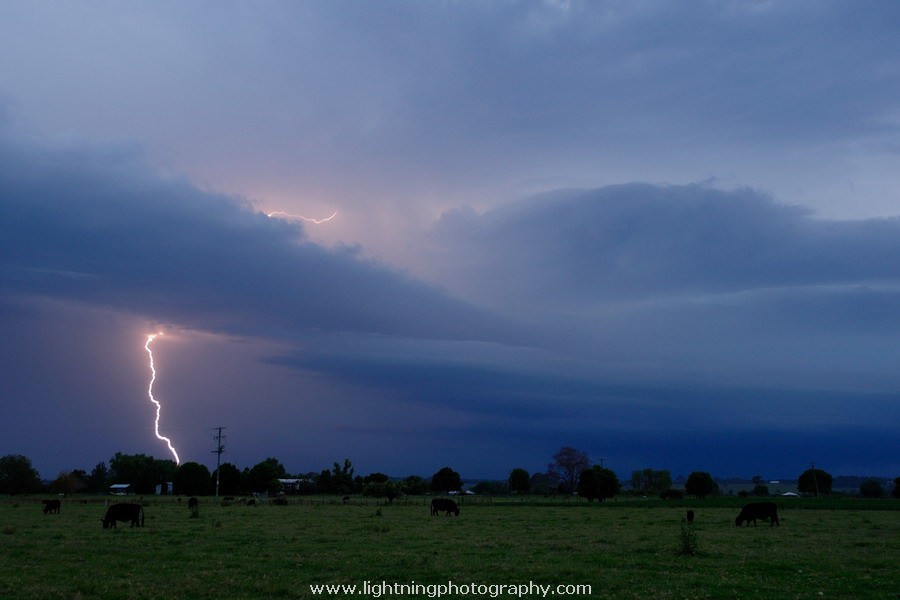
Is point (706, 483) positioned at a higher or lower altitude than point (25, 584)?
lower

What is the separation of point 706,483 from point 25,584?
421 ft

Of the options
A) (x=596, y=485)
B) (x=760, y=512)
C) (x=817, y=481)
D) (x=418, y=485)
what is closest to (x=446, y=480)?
(x=418, y=485)

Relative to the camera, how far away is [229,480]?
14100cm

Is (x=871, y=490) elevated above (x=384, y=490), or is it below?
below

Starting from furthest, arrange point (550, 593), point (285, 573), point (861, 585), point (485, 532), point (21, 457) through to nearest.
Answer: point (21, 457) < point (485, 532) < point (285, 573) < point (861, 585) < point (550, 593)

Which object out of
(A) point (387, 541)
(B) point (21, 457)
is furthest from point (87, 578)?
(B) point (21, 457)

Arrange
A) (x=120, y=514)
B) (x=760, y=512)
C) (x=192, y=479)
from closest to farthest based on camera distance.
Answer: (x=120, y=514) < (x=760, y=512) < (x=192, y=479)

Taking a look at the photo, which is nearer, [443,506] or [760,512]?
[760,512]

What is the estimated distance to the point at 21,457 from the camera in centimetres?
14350

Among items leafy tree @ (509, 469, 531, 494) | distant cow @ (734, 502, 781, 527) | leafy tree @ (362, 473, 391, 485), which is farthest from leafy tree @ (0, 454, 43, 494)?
distant cow @ (734, 502, 781, 527)

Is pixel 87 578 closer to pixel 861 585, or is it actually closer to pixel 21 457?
pixel 861 585

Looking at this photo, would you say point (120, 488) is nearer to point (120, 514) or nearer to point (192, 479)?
point (192, 479)

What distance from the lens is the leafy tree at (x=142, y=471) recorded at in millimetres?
159125

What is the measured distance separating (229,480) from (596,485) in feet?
261
